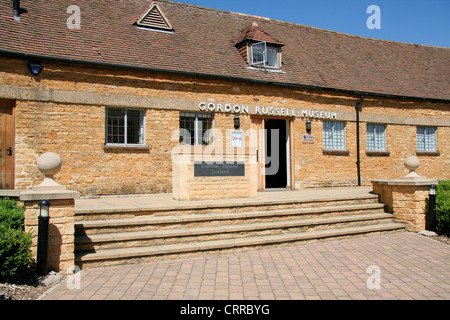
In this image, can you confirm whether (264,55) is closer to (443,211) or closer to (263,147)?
(263,147)

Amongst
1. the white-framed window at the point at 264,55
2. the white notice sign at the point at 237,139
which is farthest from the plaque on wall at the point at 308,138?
the white-framed window at the point at 264,55

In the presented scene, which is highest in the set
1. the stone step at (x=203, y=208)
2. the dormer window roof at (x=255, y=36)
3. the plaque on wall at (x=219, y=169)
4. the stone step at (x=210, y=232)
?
the dormer window roof at (x=255, y=36)

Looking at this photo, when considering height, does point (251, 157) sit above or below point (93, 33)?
below

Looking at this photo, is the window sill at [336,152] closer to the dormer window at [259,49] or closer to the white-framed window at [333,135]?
the white-framed window at [333,135]

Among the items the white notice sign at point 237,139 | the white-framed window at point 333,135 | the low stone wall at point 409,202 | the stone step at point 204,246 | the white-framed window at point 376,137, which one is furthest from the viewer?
the white-framed window at point 376,137

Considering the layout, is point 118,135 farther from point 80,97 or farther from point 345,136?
point 345,136

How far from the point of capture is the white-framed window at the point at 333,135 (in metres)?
14.9

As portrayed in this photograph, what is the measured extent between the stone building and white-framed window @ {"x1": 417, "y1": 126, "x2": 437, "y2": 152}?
45mm

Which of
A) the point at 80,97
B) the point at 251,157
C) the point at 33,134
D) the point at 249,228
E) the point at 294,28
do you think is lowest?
the point at 249,228

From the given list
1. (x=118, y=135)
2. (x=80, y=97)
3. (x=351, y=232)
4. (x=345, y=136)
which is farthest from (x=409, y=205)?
(x=80, y=97)

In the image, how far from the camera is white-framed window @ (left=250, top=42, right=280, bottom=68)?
14047 millimetres

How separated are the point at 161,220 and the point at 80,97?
5387mm

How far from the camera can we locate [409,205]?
9.70m

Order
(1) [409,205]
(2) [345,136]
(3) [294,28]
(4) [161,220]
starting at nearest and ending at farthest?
(4) [161,220] → (1) [409,205] → (2) [345,136] → (3) [294,28]
